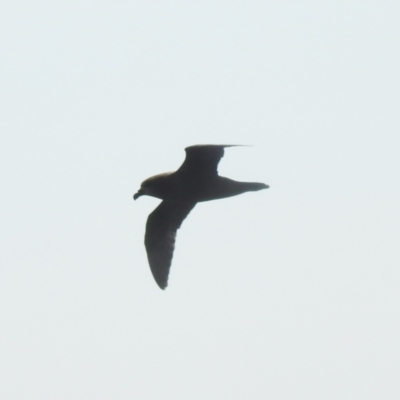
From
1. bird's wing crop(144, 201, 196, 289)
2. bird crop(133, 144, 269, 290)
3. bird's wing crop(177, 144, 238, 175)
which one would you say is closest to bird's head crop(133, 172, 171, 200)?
bird crop(133, 144, 269, 290)

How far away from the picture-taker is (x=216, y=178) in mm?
12156

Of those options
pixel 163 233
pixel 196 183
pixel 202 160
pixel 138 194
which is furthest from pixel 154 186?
pixel 163 233

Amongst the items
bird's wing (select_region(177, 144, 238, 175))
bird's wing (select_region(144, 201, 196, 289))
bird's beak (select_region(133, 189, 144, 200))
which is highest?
bird's wing (select_region(177, 144, 238, 175))

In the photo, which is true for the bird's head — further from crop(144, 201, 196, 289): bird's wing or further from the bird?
crop(144, 201, 196, 289): bird's wing

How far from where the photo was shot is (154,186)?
12.3 meters

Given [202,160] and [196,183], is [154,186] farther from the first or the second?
[202,160]

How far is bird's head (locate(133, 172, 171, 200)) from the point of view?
12258 mm

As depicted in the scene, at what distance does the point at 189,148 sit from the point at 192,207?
257cm

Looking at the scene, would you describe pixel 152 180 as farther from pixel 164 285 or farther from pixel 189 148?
pixel 164 285

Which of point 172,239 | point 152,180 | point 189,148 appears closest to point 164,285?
point 172,239

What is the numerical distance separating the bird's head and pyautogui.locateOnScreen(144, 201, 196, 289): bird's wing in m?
1.22

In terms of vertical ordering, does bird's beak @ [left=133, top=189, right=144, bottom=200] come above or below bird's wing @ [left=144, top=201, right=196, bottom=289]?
above

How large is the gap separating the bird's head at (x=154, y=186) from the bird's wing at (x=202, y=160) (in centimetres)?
38

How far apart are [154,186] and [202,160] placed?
92 centimetres
